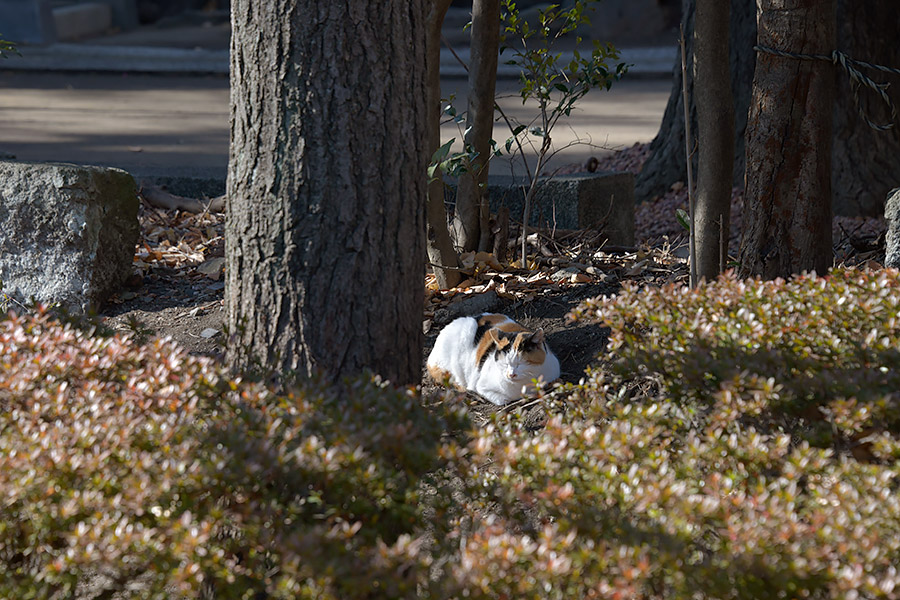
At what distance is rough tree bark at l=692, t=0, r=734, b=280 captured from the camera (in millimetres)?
3986

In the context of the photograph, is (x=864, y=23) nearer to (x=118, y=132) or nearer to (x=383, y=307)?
(x=383, y=307)

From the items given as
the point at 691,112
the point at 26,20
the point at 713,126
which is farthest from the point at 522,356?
the point at 26,20

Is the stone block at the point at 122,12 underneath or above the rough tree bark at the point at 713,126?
above

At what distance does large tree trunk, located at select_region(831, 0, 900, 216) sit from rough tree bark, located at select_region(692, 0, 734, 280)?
2862mm

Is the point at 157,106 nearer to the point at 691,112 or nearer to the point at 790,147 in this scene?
the point at 691,112

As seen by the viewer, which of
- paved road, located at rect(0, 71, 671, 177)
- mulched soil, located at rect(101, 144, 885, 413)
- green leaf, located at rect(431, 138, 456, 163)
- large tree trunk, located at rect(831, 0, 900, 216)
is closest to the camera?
green leaf, located at rect(431, 138, 456, 163)

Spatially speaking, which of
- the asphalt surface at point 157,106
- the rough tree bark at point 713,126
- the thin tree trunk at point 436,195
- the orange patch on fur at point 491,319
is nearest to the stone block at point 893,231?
the rough tree bark at point 713,126

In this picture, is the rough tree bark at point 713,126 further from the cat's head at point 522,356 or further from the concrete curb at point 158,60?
the concrete curb at point 158,60

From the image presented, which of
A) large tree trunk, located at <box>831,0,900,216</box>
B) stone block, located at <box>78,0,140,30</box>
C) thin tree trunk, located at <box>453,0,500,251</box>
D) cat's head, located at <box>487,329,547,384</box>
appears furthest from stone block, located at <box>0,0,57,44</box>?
cat's head, located at <box>487,329,547,384</box>

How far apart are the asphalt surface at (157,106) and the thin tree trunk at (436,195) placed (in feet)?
6.80

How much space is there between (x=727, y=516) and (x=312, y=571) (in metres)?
0.87

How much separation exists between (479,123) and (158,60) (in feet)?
45.3

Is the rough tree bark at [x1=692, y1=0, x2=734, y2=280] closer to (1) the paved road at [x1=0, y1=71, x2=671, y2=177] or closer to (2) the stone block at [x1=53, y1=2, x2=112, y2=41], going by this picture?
(1) the paved road at [x1=0, y1=71, x2=671, y2=177]

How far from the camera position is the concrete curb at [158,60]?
593 inches
